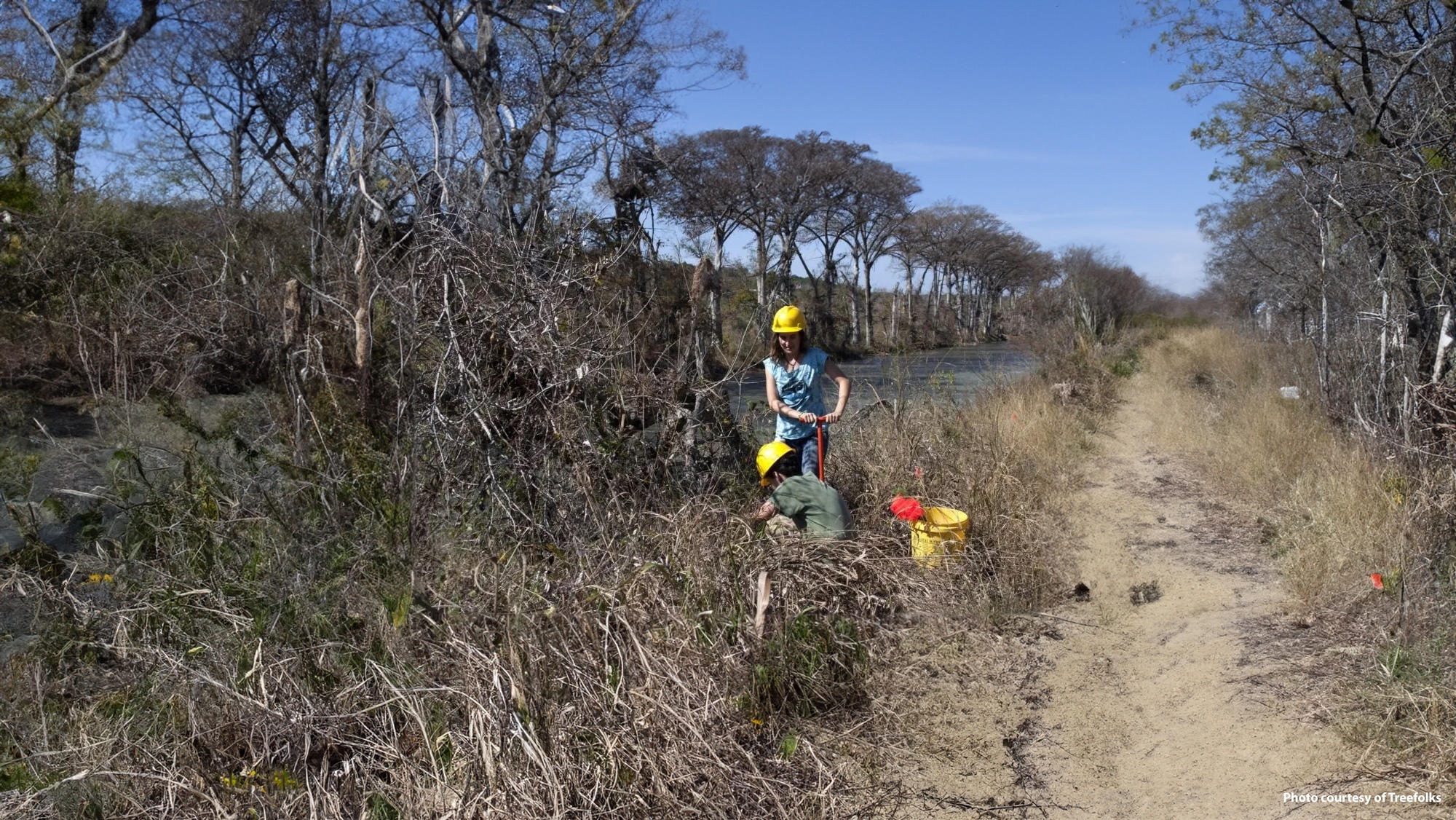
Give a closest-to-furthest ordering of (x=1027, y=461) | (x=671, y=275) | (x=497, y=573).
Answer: (x=497, y=573), (x=671, y=275), (x=1027, y=461)

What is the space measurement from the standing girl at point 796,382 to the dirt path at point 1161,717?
1.41 metres

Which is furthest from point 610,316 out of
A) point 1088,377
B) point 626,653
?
point 1088,377

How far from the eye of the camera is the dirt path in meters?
2.78

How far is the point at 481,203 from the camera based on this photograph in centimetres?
427

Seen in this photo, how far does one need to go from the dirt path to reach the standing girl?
1.41 metres

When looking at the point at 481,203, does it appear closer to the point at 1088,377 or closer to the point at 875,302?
the point at 1088,377

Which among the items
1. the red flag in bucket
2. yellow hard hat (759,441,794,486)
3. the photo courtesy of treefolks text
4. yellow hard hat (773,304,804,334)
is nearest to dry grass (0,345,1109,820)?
the red flag in bucket

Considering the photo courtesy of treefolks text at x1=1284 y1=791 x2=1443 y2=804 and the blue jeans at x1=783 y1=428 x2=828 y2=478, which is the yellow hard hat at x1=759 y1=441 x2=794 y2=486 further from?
the photo courtesy of treefolks text at x1=1284 y1=791 x2=1443 y2=804

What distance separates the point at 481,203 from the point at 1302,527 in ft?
13.6

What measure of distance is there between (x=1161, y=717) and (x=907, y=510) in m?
1.48

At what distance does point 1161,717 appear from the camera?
3.33m

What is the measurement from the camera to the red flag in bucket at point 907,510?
14.8 ft

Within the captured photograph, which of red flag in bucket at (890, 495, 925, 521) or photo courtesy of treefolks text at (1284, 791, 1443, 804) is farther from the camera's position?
red flag in bucket at (890, 495, 925, 521)

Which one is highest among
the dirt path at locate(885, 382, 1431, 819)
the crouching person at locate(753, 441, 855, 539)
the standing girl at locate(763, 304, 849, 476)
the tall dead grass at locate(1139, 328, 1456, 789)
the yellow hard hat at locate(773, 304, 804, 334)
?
the yellow hard hat at locate(773, 304, 804, 334)
